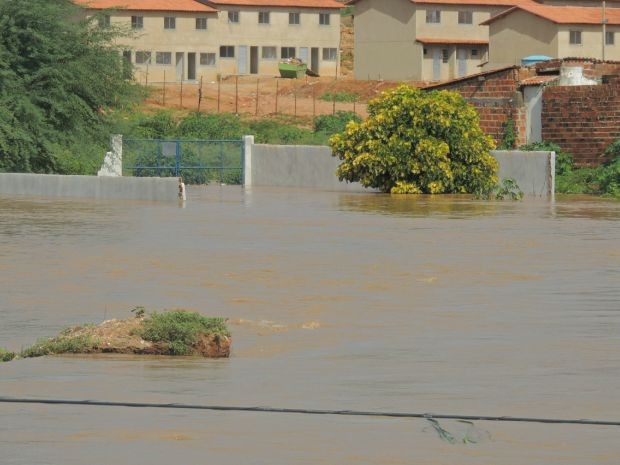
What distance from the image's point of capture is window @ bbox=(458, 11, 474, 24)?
3981 inches

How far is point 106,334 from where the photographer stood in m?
12.6

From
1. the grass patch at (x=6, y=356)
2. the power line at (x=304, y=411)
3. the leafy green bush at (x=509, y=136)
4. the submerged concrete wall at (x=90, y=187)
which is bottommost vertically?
the power line at (x=304, y=411)

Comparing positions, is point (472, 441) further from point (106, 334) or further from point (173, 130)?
point (173, 130)

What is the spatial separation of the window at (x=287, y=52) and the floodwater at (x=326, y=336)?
7708cm

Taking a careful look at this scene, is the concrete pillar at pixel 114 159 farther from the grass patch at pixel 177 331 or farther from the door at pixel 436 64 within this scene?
the door at pixel 436 64

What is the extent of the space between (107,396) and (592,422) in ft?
10.2

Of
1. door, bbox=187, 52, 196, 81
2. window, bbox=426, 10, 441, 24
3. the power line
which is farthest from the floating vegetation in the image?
door, bbox=187, 52, 196, 81

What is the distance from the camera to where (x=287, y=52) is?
106 metres

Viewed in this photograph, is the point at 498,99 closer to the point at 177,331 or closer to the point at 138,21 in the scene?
the point at 177,331

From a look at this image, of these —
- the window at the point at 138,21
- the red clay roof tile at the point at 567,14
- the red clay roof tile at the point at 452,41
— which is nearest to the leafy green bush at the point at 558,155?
the red clay roof tile at the point at 567,14

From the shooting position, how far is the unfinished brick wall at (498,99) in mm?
47031

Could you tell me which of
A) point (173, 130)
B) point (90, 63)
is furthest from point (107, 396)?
point (173, 130)

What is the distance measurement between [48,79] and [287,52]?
6329 cm

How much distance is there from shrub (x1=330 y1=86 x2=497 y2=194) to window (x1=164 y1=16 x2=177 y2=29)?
193ft
